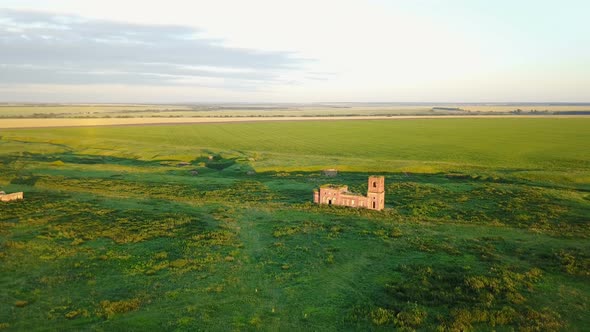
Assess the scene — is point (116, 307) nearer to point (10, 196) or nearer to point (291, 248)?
point (291, 248)

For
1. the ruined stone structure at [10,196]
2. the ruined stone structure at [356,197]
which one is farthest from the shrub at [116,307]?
the ruined stone structure at [10,196]

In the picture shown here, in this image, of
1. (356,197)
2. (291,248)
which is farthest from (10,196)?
(356,197)

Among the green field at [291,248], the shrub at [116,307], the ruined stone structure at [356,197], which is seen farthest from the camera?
the ruined stone structure at [356,197]

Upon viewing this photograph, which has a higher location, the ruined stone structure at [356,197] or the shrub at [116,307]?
the ruined stone structure at [356,197]

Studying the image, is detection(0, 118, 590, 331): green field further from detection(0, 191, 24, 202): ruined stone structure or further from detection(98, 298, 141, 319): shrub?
detection(0, 191, 24, 202): ruined stone structure

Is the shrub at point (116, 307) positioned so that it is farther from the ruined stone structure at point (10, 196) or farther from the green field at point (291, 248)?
the ruined stone structure at point (10, 196)

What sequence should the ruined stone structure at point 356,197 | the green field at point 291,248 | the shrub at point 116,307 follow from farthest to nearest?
the ruined stone structure at point 356,197 → the green field at point 291,248 → the shrub at point 116,307

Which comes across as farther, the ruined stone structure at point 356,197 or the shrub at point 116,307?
the ruined stone structure at point 356,197

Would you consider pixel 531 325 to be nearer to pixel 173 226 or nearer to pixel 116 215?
pixel 173 226
